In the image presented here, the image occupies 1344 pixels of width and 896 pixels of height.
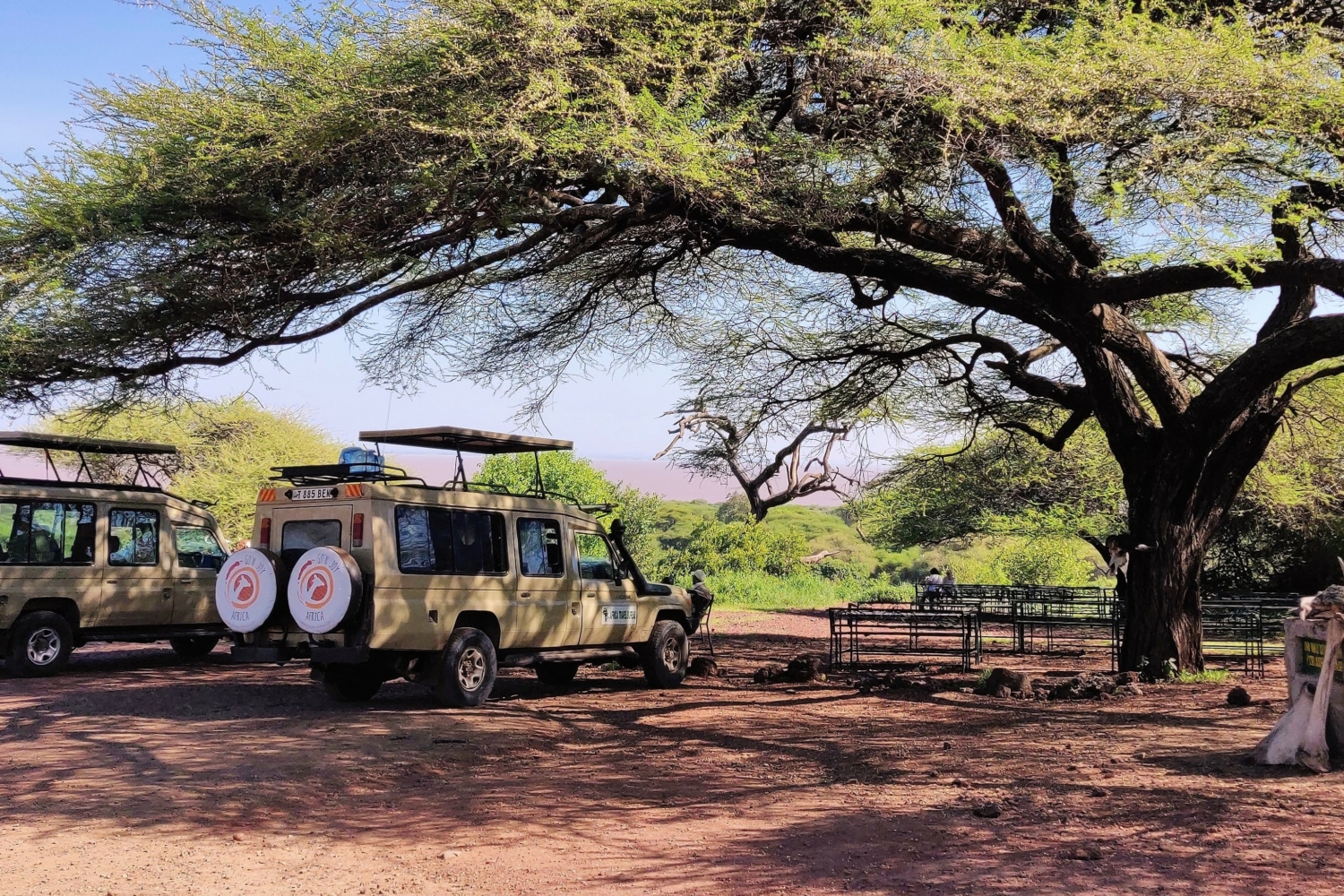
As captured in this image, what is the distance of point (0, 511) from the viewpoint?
46.0 feet

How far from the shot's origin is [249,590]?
11125 mm

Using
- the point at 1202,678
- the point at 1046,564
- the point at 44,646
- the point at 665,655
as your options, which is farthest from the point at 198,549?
the point at 1046,564

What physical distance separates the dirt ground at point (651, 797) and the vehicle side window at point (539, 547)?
4.56ft

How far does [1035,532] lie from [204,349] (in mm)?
24515

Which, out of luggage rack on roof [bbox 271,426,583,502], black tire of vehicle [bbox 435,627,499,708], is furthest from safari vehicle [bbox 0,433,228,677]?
black tire of vehicle [bbox 435,627,499,708]

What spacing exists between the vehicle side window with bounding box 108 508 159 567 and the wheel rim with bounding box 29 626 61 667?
1084 millimetres

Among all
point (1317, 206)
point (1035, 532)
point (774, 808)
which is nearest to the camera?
point (774, 808)

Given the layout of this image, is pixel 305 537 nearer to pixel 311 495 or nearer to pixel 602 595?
pixel 311 495

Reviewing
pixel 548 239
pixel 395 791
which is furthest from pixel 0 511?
pixel 395 791

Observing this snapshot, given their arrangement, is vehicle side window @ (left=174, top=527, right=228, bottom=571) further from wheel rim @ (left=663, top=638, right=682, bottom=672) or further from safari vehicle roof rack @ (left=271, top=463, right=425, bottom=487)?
wheel rim @ (left=663, top=638, right=682, bottom=672)

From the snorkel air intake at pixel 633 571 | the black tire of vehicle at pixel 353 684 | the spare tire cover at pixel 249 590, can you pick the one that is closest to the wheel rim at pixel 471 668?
the black tire of vehicle at pixel 353 684

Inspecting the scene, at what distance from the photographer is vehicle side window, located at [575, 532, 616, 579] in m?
13.3

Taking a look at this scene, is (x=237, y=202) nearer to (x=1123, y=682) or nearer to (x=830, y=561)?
(x=1123, y=682)

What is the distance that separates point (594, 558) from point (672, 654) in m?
1.53
